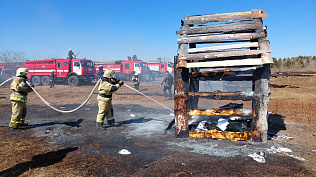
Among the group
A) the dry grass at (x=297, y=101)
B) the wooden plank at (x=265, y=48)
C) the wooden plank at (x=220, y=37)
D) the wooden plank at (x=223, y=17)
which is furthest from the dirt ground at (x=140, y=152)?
the wooden plank at (x=223, y=17)

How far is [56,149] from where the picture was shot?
382 centimetres

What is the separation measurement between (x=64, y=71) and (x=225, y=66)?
17735 millimetres

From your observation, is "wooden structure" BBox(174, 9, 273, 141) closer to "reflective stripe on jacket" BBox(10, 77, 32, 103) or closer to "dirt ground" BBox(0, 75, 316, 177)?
"dirt ground" BBox(0, 75, 316, 177)

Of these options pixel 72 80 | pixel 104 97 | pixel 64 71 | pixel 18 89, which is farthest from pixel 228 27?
pixel 64 71

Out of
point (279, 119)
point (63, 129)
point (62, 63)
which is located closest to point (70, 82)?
point (62, 63)

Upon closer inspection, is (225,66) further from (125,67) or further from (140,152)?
(125,67)

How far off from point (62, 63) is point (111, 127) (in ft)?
50.9

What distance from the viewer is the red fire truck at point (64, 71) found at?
59.2ft

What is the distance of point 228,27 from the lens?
4.34m

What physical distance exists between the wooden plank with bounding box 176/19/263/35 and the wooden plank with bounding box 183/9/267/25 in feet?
0.34

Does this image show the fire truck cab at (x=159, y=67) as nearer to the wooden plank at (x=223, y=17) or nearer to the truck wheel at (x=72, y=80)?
the truck wheel at (x=72, y=80)

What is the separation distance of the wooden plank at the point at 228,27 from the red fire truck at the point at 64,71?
15386 mm

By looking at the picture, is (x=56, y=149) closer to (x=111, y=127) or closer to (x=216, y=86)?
(x=111, y=127)

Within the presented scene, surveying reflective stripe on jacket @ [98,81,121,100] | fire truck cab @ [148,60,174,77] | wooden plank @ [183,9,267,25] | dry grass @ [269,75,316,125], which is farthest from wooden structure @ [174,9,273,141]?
fire truck cab @ [148,60,174,77]
